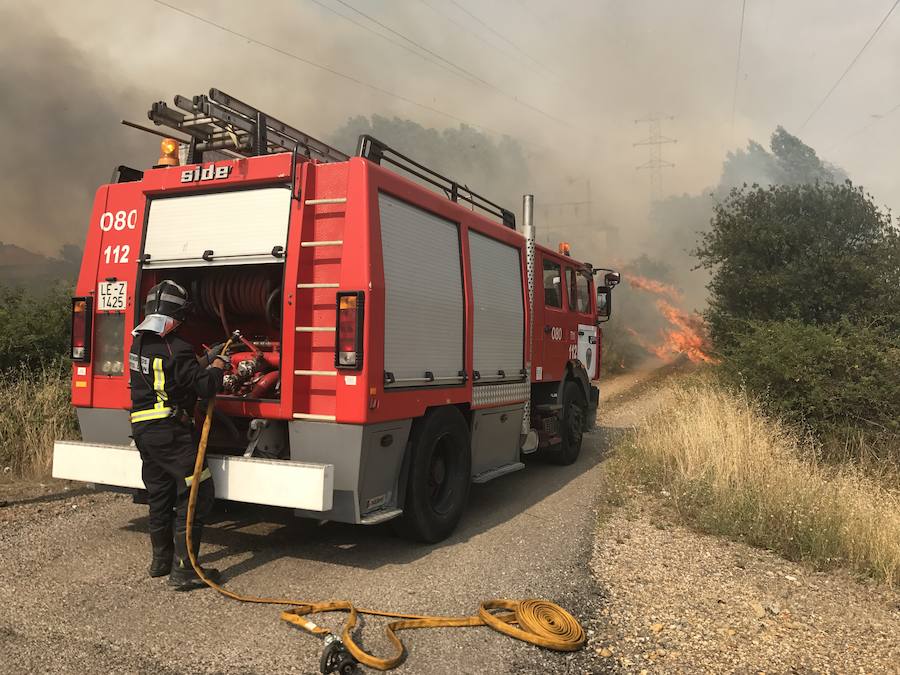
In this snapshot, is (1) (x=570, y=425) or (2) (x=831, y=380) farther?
(2) (x=831, y=380)

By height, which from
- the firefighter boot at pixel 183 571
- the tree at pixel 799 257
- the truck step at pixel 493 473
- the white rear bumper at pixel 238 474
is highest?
the tree at pixel 799 257

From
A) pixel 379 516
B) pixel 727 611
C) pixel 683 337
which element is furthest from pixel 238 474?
pixel 683 337

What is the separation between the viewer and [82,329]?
16.4ft

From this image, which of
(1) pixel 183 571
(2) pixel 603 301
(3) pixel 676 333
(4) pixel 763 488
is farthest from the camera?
(3) pixel 676 333

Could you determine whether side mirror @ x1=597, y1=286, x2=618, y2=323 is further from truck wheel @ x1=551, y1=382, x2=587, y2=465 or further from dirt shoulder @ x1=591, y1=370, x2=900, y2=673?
dirt shoulder @ x1=591, y1=370, x2=900, y2=673

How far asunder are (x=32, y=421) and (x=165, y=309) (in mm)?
4272

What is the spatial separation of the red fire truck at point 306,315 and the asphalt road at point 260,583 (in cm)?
44

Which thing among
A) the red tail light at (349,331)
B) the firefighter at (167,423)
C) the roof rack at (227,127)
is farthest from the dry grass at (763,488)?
the roof rack at (227,127)

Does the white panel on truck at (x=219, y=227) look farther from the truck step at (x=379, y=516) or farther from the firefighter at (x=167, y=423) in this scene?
the truck step at (x=379, y=516)

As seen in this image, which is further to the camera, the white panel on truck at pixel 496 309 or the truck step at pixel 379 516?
the white panel on truck at pixel 496 309

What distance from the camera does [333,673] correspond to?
121 inches

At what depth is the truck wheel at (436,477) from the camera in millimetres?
4828

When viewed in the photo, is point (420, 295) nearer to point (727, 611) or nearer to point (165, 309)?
point (165, 309)

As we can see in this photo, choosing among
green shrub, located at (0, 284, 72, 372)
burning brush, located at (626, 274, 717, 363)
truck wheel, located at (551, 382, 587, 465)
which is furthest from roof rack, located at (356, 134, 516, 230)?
burning brush, located at (626, 274, 717, 363)
